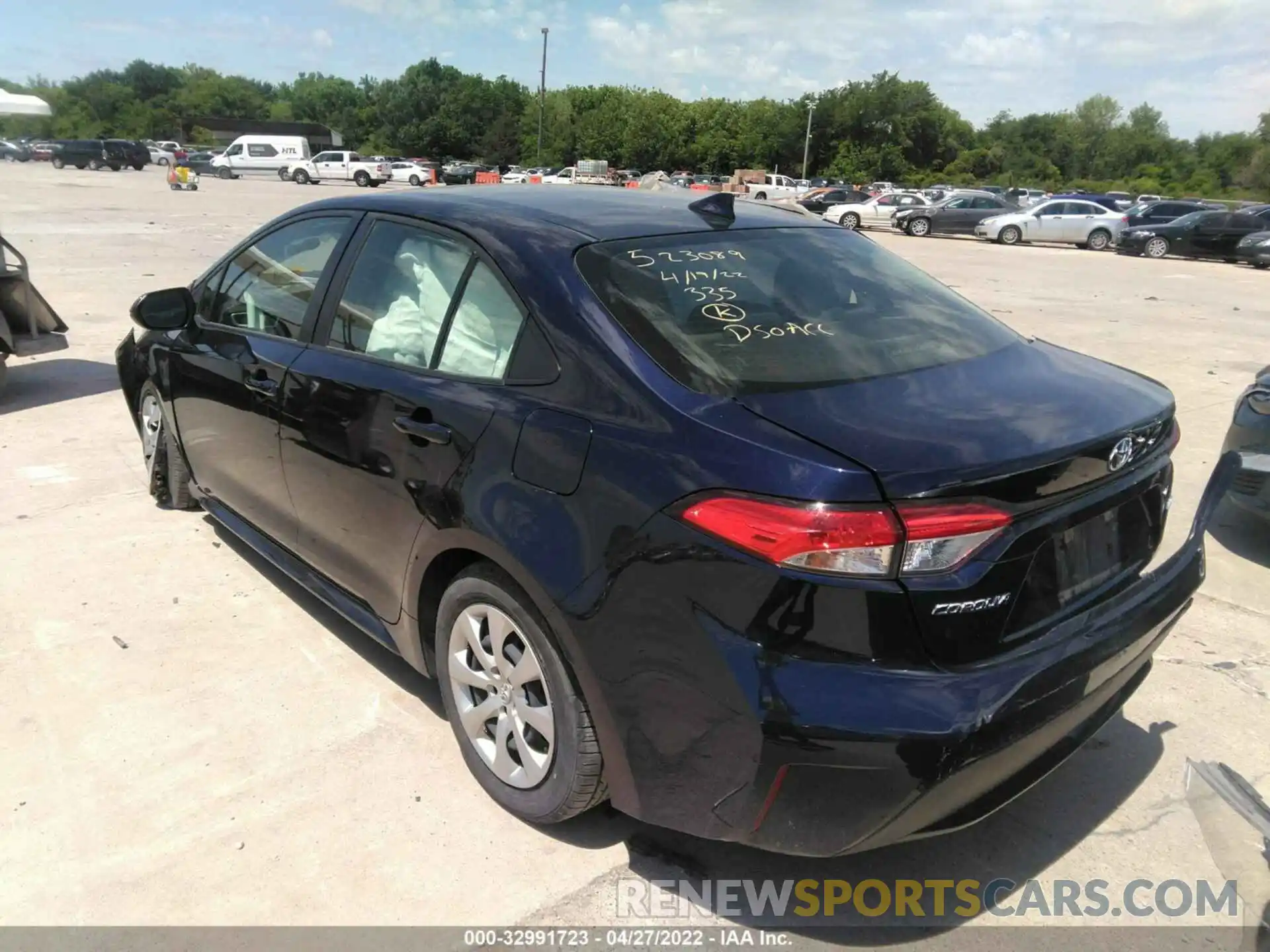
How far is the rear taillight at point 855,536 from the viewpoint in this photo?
6.37 ft

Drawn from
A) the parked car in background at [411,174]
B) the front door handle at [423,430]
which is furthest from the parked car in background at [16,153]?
the front door handle at [423,430]

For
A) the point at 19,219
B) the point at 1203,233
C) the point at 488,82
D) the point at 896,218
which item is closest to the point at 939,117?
the point at 488,82

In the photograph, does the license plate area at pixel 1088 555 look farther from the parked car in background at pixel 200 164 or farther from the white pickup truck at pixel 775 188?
the parked car in background at pixel 200 164

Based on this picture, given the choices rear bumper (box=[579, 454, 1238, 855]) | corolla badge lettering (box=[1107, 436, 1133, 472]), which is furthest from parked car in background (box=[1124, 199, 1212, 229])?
rear bumper (box=[579, 454, 1238, 855])

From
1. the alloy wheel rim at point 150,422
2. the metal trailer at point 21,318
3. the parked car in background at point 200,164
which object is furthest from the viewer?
the parked car in background at point 200,164

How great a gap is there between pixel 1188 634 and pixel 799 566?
9.47ft

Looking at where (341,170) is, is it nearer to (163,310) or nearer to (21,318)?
(21,318)

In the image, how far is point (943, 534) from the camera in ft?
6.49

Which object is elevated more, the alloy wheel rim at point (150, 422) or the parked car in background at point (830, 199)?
the parked car in background at point (830, 199)

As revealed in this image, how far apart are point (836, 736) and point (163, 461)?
161 inches

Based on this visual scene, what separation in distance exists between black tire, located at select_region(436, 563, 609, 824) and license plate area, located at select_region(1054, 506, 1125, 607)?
1.19 m

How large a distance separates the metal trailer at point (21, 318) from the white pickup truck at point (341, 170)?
46.3m

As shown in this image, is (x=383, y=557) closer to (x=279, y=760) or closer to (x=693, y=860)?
(x=279, y=760)

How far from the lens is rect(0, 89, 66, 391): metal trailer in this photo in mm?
6887
